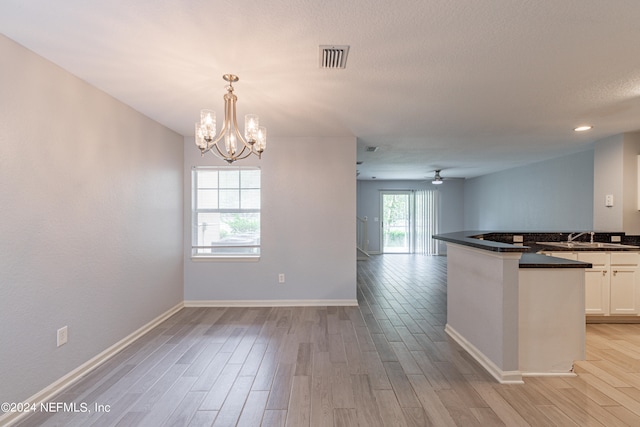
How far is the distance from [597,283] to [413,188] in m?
5.87

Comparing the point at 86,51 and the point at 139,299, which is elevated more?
the point at 86,51

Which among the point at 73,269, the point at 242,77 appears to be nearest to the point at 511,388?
the point at 242,77

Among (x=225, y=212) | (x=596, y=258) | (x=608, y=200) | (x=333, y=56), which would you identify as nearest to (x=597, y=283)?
(x=596, y=258)

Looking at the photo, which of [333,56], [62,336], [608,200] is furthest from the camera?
[608,200]

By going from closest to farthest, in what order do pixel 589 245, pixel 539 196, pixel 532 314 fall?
pixel 532 314, pixel 589 245, pixel 539 196

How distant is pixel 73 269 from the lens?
7.66 ft

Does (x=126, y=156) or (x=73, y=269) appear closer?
(x=73, y=269)

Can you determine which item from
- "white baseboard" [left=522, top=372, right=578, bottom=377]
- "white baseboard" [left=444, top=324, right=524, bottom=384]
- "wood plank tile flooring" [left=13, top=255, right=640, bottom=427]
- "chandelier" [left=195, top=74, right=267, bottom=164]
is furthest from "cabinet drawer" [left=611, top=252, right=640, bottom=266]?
"chandelier" [left=195, top=74, right=267, bottom=164]

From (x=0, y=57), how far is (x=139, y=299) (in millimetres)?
2320

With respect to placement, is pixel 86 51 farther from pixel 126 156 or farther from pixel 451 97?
pixel 451 97

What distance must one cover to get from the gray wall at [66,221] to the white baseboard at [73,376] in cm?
5

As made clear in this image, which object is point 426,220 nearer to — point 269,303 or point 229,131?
point 269,303

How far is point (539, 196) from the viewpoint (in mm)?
5969

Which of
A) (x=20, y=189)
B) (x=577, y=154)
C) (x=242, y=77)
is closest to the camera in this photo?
(x=20, y=189)
